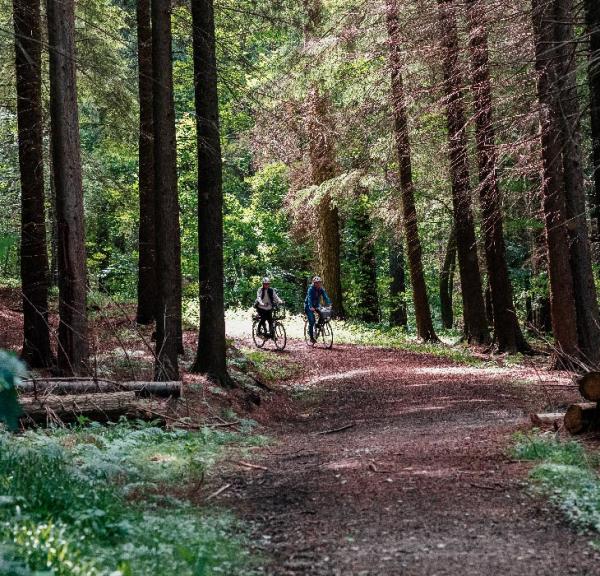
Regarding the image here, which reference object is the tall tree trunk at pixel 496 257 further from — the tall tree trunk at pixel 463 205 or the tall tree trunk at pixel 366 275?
the tall tree trunk at pixel 366 275

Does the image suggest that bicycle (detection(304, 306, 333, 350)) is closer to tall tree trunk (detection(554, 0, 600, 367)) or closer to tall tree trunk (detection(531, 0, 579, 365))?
tall tree trunk (detection(531, 0, 579, 365))

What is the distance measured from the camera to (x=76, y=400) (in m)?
8.70

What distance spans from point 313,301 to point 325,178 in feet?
21.3

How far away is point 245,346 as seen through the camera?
21.3 meters

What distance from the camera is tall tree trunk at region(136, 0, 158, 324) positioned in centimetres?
1731

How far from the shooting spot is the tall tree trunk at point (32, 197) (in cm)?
1193

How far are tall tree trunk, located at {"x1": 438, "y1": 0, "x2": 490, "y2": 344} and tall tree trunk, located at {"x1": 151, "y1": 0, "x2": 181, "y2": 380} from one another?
6.36 metres

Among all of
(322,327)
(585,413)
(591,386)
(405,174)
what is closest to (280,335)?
(322,327)

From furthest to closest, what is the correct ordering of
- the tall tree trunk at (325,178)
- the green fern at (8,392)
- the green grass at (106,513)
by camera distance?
the tall tree trunk at (325,178), the green grass at (106,513), the green fern at (8,392)

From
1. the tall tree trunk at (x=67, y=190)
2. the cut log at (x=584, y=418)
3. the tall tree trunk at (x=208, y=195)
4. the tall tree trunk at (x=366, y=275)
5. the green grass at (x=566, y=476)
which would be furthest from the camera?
the tall tree trunk at (x=366, y=275)

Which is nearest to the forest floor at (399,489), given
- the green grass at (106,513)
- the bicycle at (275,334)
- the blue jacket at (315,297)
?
the green grass at (106,513)

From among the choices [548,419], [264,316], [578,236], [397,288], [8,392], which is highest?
[397,288]

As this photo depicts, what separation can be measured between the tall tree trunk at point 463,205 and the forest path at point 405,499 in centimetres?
718

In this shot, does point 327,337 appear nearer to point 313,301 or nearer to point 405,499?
point 313,301
